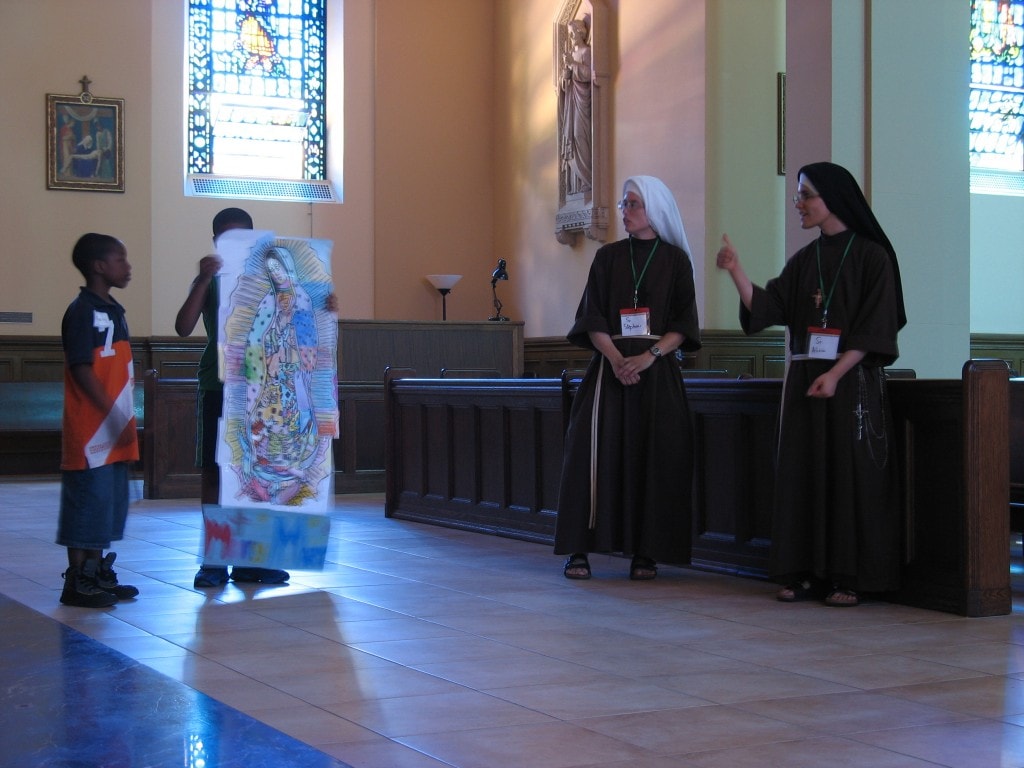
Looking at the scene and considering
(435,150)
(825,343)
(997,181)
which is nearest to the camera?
(825,343)

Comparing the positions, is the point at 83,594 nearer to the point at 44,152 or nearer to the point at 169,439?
the point at 169,439

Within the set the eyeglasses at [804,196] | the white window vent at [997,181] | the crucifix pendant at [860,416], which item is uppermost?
the white window vent at [997,181]

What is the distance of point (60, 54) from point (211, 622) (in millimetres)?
9720

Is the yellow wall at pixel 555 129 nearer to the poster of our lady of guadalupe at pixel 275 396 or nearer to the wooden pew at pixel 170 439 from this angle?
the wooden pew at pixel 170 439

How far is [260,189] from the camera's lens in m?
13.6

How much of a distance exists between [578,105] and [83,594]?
812 centimetres

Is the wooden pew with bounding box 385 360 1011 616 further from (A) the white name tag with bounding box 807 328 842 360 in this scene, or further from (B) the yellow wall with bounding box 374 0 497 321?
(B) the yellow wall with bounding box 374 0 497 321

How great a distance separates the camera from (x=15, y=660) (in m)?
3.68

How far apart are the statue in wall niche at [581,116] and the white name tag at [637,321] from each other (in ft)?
21.3

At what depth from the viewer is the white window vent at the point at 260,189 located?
43.7 feet


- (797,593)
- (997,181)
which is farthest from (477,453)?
(997,181)

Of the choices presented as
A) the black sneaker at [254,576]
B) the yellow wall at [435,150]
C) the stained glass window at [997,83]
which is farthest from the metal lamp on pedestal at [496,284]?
the black sneaker at [254,576]

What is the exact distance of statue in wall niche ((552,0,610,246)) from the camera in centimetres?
1149

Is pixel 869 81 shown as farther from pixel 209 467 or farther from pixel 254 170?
pixel 254 170
